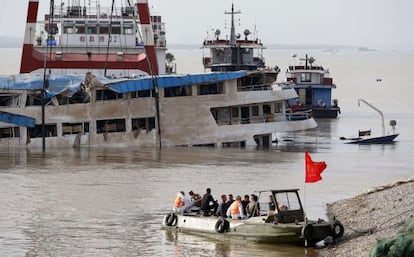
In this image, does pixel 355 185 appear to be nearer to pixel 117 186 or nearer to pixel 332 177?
pixel 332 177

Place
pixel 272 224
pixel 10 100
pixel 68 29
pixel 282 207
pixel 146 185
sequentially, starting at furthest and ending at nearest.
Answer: pixel 68 29 < pixel 10 100 < pixel 146 185 < pixel 282 207 < pixel 272 224

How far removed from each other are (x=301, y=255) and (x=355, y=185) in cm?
1405

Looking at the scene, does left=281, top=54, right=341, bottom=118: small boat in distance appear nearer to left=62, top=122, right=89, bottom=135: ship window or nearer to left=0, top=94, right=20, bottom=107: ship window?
left=62, top=122, right=89, bottom=135: ship window

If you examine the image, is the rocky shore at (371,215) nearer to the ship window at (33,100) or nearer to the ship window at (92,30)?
the ship window at (33,100)

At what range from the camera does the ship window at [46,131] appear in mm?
53312

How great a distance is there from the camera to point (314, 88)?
7931cm

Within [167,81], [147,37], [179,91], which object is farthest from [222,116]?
[147,37]

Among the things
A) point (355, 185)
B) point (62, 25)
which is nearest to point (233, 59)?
point (62, 25)

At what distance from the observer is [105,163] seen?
159 feet

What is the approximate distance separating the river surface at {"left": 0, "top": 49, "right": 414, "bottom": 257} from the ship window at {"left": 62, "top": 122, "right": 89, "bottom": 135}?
1267mm

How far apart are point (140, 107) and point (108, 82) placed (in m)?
2.30

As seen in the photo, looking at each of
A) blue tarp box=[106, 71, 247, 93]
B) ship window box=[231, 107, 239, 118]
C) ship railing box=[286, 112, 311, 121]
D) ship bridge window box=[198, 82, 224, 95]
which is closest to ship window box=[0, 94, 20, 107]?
blue tarp box=[106, 71, 247, 93]

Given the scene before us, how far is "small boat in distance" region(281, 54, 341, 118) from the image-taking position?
259 feet

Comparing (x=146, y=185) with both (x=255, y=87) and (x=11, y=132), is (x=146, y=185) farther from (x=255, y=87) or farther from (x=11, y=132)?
(x=255, y=87)
